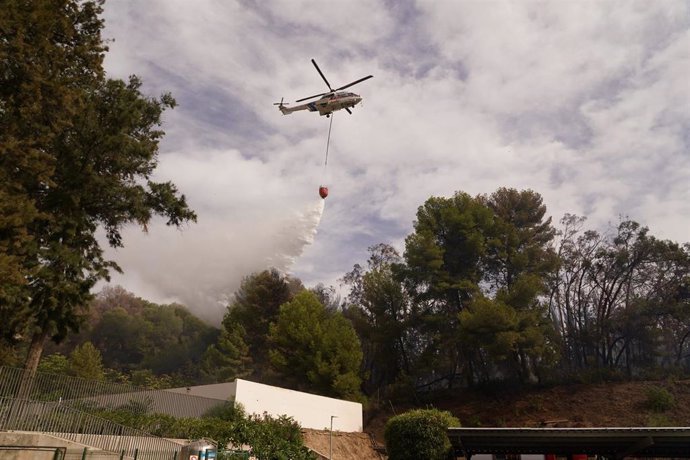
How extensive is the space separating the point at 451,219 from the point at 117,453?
4273 cm

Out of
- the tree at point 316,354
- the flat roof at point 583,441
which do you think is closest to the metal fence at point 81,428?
the flat roof at point 583,441

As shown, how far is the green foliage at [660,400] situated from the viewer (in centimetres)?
4175

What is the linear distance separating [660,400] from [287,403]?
30.2 meters

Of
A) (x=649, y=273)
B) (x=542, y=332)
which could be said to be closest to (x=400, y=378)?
(x=542, y=332)

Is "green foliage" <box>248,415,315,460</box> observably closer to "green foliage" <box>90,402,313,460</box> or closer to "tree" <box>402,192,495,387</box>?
"green foliage" <box>90,402,313,460</box>

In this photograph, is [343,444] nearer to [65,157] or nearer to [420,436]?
[420,436]

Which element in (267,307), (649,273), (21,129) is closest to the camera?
(21,129)

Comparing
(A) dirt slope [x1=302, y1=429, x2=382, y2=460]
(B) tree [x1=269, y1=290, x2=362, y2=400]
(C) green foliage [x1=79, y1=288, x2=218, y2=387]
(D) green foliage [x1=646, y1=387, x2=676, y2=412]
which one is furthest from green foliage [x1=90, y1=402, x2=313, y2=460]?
(C) green foliage [x1=79, y1=288, x2=218, y2=387]

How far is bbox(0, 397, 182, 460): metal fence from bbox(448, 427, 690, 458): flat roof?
13187mm

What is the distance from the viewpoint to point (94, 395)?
22.1m

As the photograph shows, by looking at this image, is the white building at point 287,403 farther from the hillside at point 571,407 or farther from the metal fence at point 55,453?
the metal fence at point 55,453

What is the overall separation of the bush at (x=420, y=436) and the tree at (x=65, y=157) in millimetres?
14883

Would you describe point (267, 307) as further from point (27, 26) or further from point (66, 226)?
point (27, 26)

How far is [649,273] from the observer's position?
52.4 meters
